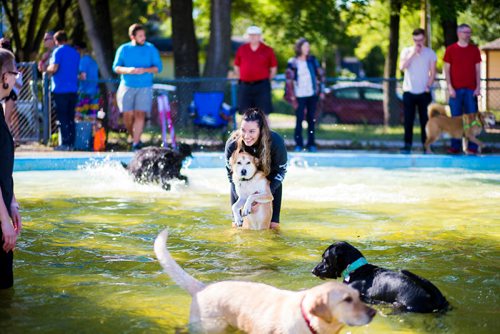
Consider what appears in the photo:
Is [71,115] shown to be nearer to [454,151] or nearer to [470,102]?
[454,151]

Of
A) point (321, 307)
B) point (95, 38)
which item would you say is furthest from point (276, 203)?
point (95, 38)

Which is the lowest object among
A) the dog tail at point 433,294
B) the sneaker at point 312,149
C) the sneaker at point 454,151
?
the dog tail at point 433,294

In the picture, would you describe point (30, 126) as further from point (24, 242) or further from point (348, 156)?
point (24, 242)

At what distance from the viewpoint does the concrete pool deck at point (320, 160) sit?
13.7 meters

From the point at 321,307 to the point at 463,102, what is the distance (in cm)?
1090

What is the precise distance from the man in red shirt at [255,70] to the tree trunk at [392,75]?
3.22 metres

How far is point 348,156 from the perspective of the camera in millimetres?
14258

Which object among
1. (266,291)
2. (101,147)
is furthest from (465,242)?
A: (101,147)

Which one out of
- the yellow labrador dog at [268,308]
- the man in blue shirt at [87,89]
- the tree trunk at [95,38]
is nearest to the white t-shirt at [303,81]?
the man in blue shirt at [87,89]

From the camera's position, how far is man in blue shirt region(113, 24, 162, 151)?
1389cm

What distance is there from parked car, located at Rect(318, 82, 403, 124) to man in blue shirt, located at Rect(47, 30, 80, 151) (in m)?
13.5

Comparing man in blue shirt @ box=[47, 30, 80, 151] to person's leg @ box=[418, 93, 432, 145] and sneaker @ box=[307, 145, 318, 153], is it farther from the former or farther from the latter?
person's leg @ box=[418, 93, 432, 145]

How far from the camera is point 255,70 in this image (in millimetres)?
14211

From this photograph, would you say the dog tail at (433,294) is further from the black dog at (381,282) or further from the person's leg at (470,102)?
the person's leg at (470,102)
